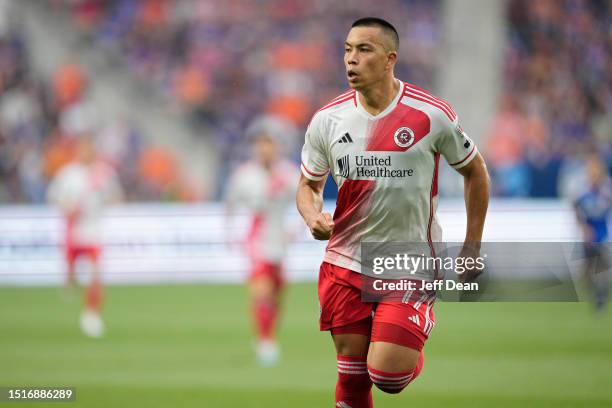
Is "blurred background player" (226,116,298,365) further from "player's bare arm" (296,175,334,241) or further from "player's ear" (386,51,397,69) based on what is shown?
"player's ear" (386,51,397,69)

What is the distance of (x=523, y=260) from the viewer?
6.38 meters

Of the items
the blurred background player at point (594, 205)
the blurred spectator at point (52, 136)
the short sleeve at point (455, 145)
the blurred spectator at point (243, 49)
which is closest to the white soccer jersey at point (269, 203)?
the blurred background player at point (594, 205)

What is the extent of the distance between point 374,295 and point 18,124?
1863cm

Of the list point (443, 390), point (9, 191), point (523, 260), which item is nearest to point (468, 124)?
point (9, 191)

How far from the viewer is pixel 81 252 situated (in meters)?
14.9

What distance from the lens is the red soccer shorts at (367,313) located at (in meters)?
6.02

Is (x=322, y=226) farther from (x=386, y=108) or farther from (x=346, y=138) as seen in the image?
(x=386, y=108)

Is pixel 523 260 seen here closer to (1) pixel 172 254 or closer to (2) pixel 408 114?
(2) pixel 408 114

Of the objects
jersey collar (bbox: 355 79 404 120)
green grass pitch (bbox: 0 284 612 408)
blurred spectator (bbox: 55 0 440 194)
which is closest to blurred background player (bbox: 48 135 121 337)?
green grass pitch (bbox: 0 284 612 408)

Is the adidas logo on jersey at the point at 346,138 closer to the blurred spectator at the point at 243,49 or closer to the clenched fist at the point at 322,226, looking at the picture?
the clenched fist at the point at 322,226

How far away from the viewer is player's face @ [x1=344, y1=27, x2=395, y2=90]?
19.8 feet

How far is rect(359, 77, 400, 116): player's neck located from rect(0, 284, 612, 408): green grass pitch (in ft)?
11.3

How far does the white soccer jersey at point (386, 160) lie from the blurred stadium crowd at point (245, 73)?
46.8 feet

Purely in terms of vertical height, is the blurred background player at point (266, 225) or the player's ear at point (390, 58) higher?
the blurred background player at point (266, 225)
